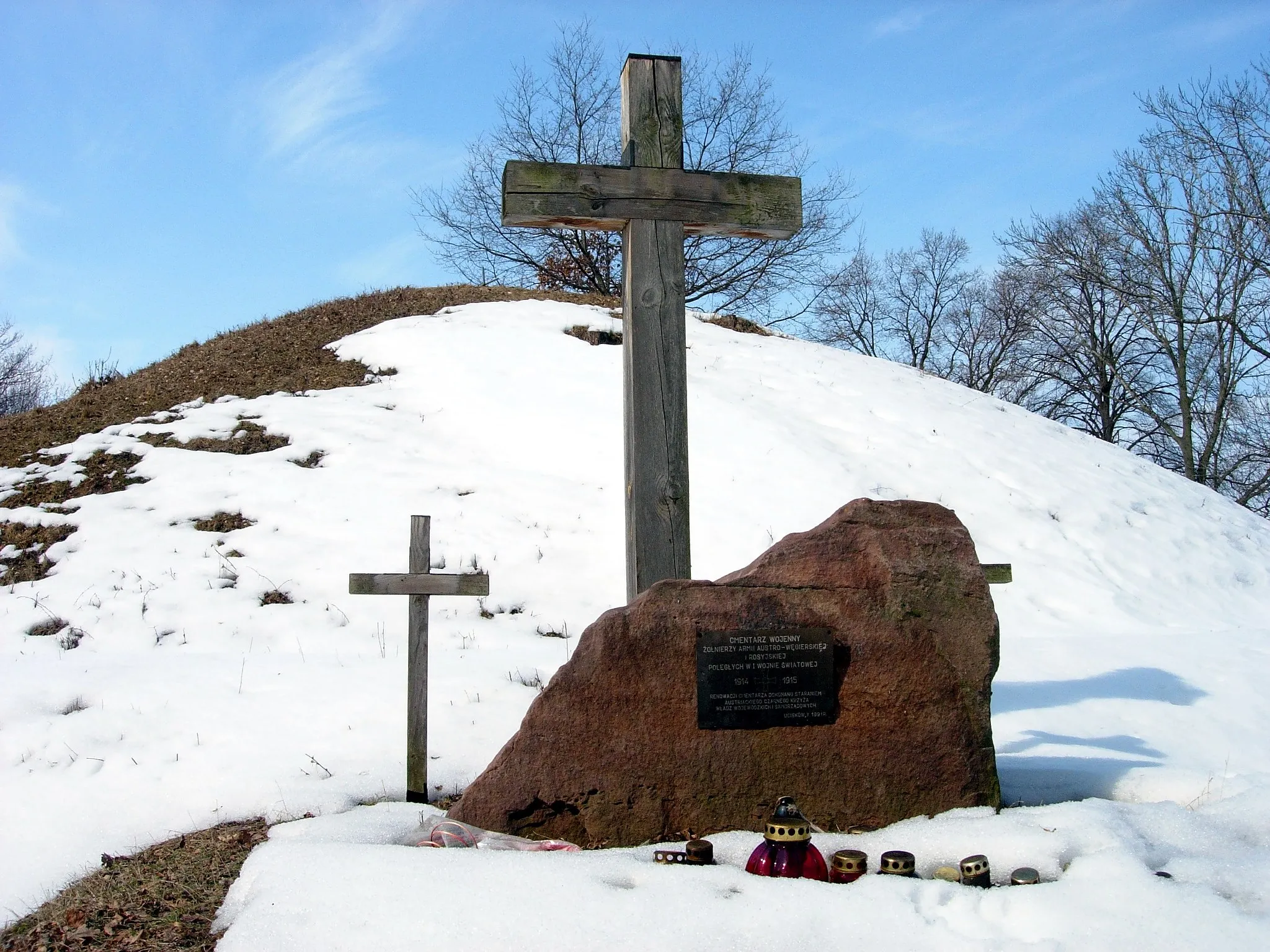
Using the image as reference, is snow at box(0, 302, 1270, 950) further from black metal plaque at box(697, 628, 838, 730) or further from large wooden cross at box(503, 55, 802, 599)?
large wooden cross at box(503, 55, 802, 599)

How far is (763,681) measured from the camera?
4.36m

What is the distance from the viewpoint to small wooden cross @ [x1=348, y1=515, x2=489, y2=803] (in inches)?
195

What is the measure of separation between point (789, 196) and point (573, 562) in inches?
180

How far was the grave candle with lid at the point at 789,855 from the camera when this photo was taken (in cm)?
365

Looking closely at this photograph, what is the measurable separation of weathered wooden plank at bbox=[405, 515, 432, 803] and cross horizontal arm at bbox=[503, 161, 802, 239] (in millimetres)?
1707

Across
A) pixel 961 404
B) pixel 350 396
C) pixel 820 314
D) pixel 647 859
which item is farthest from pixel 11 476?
pixel 820 314

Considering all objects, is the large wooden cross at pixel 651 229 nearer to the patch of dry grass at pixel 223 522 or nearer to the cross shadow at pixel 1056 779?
the cross shadow at pixel 1056 779

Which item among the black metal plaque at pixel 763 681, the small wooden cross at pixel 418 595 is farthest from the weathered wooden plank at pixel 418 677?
the black metal plaque at pixel 763 681

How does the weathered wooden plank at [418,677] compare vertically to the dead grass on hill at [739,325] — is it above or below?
below

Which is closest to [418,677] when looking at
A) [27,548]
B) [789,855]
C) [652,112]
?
[789,855]

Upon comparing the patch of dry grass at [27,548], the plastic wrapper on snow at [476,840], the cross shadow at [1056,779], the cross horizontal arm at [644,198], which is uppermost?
the cross horizontal arm at [644,198]

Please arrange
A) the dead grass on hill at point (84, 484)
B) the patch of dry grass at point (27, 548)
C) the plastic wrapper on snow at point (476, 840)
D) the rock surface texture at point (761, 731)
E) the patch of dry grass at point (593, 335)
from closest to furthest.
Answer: the plastic wrapper on snow at point (476, 840)
the rock surface texture at point (761, 731)
the patch of dry grass at point (27, 548)
the dead grass on hill at point (84, 484)
the patch of dry grass at point (593, 335)

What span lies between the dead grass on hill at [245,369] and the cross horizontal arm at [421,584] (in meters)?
8.27

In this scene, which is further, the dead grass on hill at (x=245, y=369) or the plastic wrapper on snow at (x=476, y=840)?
the dead grass on hill at (x=245, y=369)
